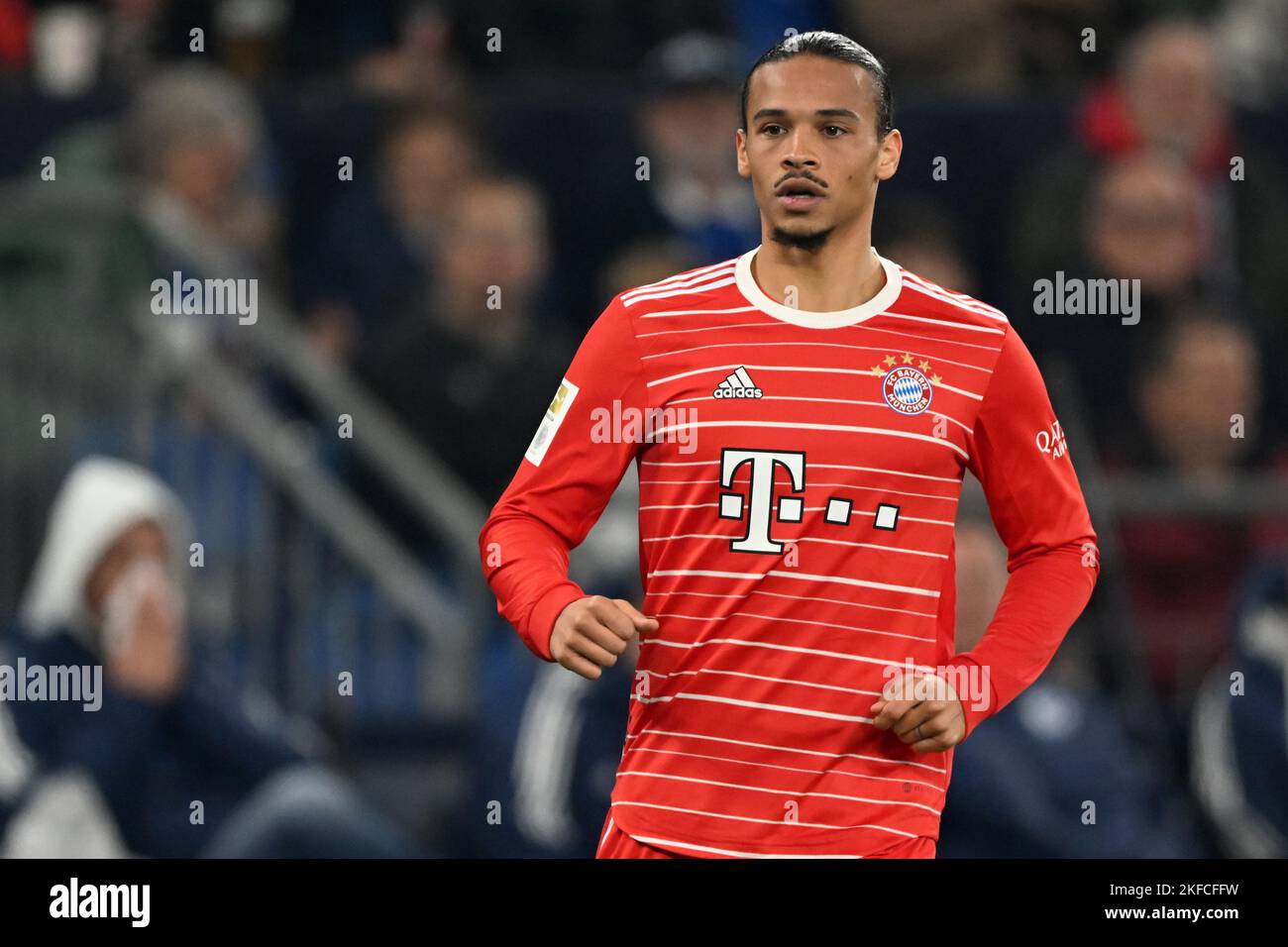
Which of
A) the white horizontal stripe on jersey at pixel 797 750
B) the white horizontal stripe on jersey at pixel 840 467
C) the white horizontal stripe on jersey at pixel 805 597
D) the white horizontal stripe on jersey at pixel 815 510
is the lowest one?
the white horizontal stripe on jersey at pixel 797 750

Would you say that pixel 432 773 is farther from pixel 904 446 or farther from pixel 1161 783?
pixel 904 446

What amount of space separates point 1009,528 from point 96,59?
20.2ft

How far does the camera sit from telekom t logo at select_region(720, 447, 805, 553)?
11.6ft

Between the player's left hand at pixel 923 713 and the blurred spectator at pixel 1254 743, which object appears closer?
the player's left hand at pixel 923 713

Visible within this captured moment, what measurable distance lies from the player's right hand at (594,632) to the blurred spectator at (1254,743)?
12.5 ft

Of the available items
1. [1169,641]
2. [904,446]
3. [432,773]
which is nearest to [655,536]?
[904,446]

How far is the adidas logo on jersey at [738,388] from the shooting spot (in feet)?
11.7

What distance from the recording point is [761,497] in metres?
3.53

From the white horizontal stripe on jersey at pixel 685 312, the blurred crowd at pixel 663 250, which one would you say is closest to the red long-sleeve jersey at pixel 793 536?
the white horizontal stripe on jersey at pixel 685 312

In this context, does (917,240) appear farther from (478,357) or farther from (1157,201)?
(478,357)

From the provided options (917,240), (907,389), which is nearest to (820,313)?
(907,389)

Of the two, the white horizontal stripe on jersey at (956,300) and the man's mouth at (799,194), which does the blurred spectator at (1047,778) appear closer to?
the white horizontal stripe on jersey at (956,300)

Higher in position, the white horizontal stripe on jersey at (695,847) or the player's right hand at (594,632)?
the player's right hand at (594,632)

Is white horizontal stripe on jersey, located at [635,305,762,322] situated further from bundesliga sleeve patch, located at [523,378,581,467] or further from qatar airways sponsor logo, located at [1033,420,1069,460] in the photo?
qatar airways sponsor logo, located at [1033,420,1069,460]
